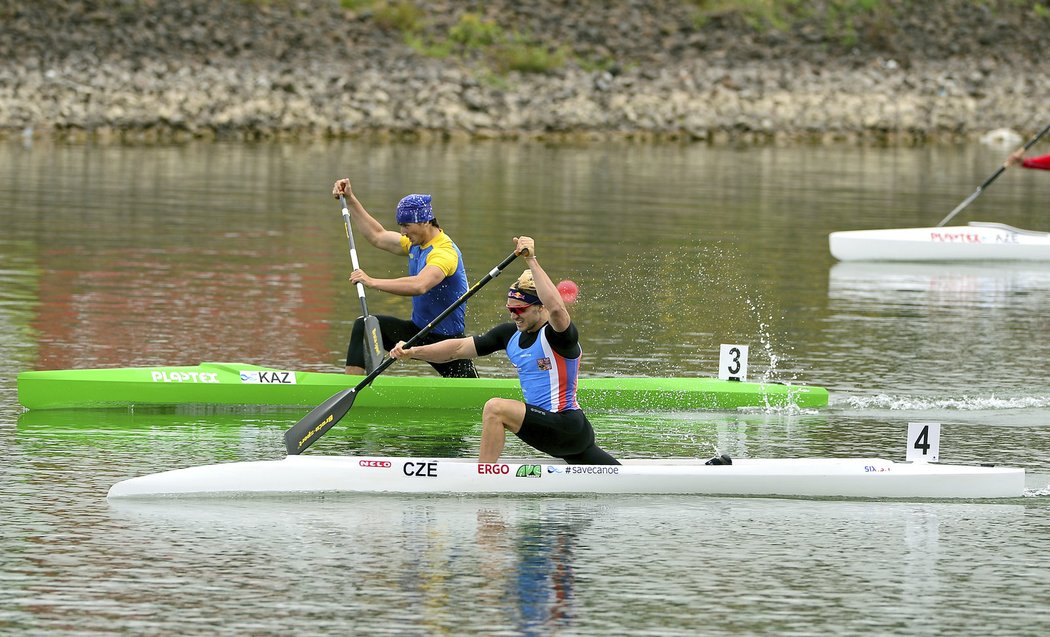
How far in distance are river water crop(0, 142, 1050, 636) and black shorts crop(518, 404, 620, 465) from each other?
37cm

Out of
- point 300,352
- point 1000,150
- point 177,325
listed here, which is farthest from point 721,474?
point 1000,150

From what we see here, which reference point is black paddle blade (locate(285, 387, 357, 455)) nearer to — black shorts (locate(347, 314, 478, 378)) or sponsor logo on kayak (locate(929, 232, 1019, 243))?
black shorts (locate(347, 314, 478, 378))

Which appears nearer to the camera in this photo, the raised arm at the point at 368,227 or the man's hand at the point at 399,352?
the man's hand at the point at 399,352

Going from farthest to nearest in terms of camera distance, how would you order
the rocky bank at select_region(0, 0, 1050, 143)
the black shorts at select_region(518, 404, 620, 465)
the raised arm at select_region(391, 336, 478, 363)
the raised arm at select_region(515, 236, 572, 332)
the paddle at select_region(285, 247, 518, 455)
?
1. the rocky bank at select_region(0, 0, 1050, 143)
2. the raised arm at select_region(391, 336, 478, 363)
3. the paddle at select_region(285, 247, 518, 455)
4. the black shorts at select_region(518, 404, 620, 465)
5. the raised arm at select_region(515, 236, 572, 332)

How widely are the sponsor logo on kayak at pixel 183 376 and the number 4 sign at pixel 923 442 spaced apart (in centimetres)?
579

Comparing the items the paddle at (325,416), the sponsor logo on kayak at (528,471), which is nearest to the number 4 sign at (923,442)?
the sponsor logo on kayak at (528,471)

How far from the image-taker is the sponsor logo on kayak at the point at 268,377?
14492mm

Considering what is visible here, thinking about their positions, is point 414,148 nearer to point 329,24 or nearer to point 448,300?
point 329,24

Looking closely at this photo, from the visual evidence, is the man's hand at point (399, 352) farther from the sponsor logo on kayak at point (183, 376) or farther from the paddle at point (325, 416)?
the sponsor logo on kayak at point (183, 376)

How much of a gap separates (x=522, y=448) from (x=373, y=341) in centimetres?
148

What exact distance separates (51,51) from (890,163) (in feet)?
83.2

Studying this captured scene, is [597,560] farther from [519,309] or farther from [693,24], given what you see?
[693,24]

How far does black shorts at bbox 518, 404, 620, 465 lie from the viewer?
11.5 metres

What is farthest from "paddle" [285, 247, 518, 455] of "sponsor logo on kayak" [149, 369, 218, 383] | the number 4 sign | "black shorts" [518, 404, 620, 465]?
the number 4 sign
